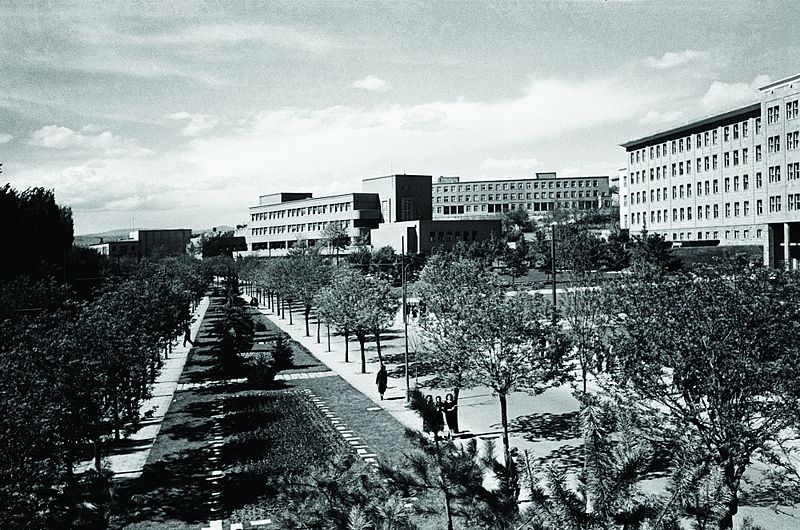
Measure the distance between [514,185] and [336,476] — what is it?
184399 mm

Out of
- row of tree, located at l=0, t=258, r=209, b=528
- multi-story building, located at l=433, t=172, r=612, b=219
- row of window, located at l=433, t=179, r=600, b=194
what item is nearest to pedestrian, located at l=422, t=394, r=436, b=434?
row of tree, located at l=0, t=258, r=209, b=528

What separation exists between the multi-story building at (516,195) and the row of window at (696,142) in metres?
88.2

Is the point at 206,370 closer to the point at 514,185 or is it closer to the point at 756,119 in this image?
the point at 756,119

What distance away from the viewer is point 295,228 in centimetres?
14312

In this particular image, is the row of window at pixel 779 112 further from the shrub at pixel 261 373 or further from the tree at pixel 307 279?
the shrub at pixel 261 373

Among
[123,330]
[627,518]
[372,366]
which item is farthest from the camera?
[372,366]

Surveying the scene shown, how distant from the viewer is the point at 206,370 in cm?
3856

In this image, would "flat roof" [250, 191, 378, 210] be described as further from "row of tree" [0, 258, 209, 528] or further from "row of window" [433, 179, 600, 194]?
"row of tree" [0, 258, 209, 528]

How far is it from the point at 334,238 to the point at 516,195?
79.6 metres

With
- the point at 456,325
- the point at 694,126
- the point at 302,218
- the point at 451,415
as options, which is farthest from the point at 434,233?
the point at 456,325

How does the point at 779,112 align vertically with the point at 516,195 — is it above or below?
below

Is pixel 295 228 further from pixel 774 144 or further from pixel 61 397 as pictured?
pixel 61 397

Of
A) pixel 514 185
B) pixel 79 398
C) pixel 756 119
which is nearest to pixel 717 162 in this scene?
pixel 756 119

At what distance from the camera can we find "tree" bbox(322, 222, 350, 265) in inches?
4815
